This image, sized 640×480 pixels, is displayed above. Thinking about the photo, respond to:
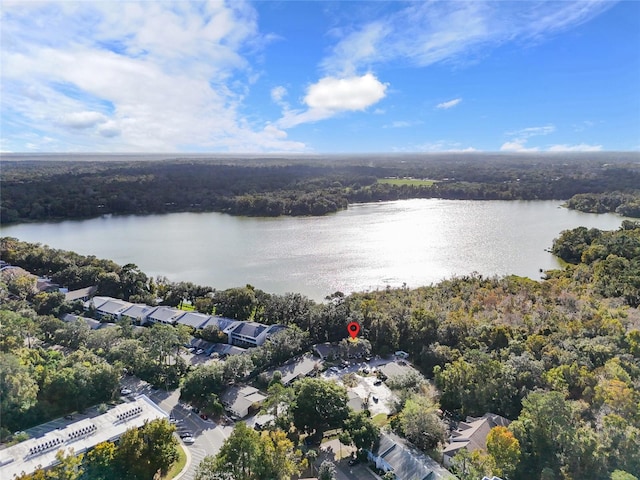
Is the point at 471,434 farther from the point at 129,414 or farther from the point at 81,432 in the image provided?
the point at 81,432

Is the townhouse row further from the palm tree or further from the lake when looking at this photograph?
the palm tree

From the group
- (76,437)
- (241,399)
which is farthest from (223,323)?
(76,437)

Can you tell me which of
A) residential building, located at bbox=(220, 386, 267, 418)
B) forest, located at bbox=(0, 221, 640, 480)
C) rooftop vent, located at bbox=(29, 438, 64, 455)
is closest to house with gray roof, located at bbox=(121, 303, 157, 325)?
forest, located at bbox=(0, 221, 640, 480)

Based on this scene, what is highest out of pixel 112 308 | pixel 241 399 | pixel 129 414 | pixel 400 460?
pixel 129 414

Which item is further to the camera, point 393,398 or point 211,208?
point 211,208

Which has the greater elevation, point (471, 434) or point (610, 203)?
point (610, 203)

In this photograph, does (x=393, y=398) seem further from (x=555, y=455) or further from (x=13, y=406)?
(x=13, y=406)

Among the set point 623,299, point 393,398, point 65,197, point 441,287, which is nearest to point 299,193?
point 65,197
